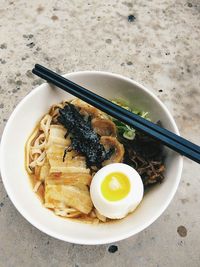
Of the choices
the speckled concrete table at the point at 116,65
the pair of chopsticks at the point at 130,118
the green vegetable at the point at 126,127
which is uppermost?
the pair of chopsticks at the point at 130,118

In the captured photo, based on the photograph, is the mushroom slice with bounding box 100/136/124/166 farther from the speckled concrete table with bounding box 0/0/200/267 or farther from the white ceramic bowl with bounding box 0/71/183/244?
the speckled concrete table with bounding box 0/0/200/267

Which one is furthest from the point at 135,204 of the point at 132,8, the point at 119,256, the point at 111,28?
the point at 132,8

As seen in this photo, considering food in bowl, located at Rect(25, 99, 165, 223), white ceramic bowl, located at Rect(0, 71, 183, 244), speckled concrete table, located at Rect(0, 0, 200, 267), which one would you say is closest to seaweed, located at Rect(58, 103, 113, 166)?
food in bowl, located at Rect(25, 99, 165, 223)

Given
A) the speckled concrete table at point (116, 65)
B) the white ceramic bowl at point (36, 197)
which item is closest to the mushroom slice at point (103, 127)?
the white ceramic bowl at point (36, 197)

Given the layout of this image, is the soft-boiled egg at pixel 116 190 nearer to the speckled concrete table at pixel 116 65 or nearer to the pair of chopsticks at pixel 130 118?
the pair of chopsticks at pixel 130 118

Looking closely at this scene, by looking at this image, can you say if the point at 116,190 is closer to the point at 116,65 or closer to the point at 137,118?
the point at 137,118

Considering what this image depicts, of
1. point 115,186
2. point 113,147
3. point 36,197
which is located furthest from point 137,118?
point 36,197

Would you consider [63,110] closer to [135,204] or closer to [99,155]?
[99,155]
